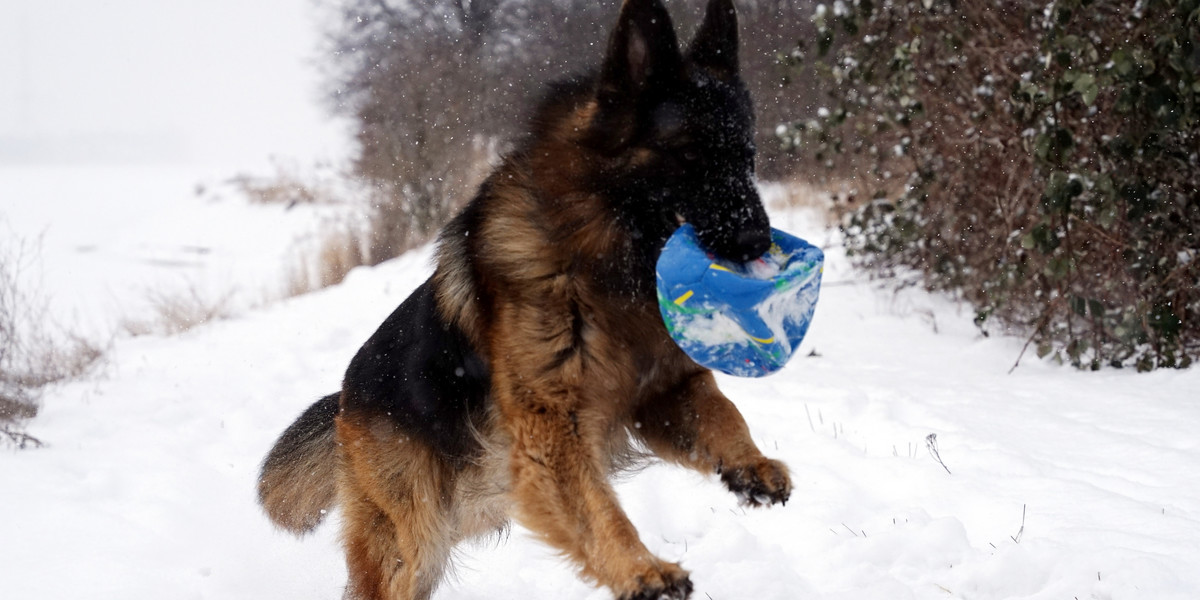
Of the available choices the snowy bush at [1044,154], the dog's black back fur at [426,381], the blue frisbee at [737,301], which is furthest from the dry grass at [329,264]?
the blue frisbee at [737,301]

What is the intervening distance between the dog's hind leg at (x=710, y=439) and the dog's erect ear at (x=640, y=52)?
112 centimetres

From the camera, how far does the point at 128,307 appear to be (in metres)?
11.8

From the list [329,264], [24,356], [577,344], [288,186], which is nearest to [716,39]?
[577,344]

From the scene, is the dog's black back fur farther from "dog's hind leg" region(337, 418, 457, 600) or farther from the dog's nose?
the dog's nose

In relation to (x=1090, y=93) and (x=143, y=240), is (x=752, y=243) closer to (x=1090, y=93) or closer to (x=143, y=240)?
(x=1090, y=93)

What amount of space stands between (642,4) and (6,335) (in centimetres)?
642

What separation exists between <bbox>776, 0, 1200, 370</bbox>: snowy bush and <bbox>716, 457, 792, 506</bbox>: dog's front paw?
9.62 feet

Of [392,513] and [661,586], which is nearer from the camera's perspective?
[661,586]

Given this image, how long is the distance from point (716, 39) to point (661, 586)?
1.92 metres

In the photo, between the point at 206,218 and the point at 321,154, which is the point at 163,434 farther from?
the point at 206,218

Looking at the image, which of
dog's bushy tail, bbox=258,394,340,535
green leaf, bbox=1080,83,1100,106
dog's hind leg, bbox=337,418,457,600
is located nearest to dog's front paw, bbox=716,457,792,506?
dog's hind leg, bbox=337,418,457,600

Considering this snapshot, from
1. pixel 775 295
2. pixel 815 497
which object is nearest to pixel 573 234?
pixel 775 295

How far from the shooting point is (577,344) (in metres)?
2.89

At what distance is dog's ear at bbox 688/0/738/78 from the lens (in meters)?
3.10
